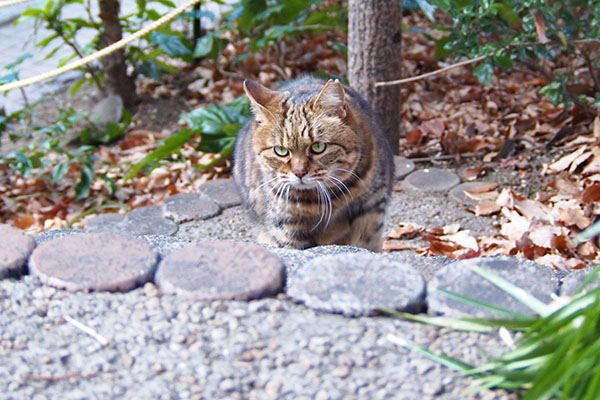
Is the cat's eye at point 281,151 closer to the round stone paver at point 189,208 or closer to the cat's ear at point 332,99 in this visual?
the cat's ear at point 332,99

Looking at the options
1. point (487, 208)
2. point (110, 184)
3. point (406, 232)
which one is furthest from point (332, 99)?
point (110, 184)

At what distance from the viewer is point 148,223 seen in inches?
155

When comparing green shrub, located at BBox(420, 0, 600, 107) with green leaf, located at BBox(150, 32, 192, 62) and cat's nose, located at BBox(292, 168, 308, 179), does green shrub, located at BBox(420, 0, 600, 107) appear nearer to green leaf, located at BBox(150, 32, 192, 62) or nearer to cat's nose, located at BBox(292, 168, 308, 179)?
cat's nose, located at BBox(292, 168, 308, 179)

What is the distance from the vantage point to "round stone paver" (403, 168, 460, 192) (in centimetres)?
402

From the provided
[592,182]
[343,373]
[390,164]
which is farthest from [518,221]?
[343,373]

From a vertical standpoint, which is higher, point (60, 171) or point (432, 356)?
point (432, 356)

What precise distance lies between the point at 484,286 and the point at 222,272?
0.66 meters

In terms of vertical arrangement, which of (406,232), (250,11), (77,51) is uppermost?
(250,11)

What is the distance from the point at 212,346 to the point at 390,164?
6.79 feet

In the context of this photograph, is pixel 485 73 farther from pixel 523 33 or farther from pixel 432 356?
pixel 432 356

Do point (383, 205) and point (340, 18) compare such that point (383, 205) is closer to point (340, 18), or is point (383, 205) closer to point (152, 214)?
point (152, 214)

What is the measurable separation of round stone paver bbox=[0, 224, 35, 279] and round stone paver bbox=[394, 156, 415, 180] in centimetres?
269

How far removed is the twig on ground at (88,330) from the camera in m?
1.51

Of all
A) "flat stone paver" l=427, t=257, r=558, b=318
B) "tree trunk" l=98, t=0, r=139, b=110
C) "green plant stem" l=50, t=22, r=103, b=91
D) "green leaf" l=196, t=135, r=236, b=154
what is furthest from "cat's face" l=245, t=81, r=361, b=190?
"green plant stem" l=50, t=22, r=103, b=91
